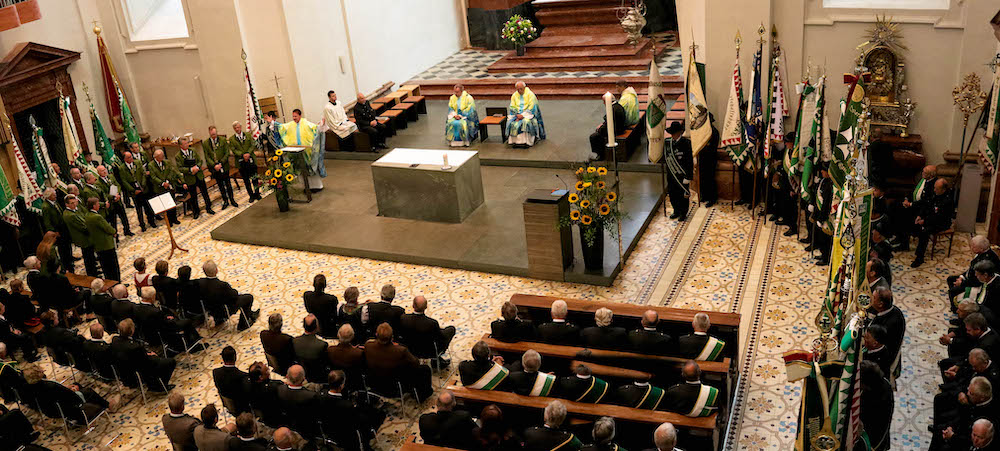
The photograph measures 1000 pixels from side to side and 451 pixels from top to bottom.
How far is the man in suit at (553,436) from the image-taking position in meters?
6.59

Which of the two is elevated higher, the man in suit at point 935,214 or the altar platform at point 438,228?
the man in suit at point 935,214

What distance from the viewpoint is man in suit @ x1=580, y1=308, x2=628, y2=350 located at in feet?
26.3

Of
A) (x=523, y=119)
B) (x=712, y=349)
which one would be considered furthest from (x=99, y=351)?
(x=523, y=119)

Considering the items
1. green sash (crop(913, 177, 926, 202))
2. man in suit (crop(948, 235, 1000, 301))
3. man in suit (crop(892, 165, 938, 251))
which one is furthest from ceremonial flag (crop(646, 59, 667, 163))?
man in suit (crop(948, 235, 1000, 301))

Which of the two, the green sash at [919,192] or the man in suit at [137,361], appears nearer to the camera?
the man in suit at [137,361]

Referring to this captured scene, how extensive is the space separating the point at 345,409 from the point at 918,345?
5.79m

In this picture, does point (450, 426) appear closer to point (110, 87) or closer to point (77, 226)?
point (77, 226)

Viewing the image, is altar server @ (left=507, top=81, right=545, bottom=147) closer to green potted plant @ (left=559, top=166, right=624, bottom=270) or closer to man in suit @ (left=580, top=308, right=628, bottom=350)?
green potted plant @ (left=559, top=166, right=624, bottom=270)

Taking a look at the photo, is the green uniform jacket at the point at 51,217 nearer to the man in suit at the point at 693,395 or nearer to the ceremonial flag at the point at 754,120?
the man in suit at the point at 693,395

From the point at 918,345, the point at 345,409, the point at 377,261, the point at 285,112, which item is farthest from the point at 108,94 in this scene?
the point at 918,345

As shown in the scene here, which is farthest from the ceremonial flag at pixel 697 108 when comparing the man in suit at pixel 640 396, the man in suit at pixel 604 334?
the man in suit at pixel 640 396

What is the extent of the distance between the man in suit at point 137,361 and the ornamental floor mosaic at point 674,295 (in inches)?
11.1

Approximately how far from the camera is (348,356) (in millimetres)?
8336

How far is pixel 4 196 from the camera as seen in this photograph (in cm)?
1243
